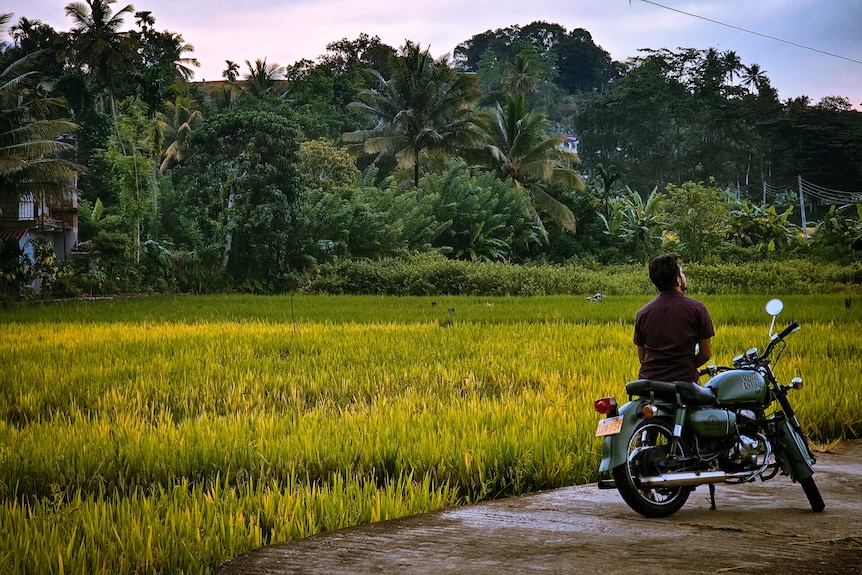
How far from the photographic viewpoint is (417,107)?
99.8 ft

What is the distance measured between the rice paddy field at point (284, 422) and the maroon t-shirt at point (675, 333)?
98 cm

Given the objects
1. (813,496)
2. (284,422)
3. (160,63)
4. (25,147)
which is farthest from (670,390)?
(160,63)

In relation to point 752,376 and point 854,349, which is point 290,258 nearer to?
point 854,349

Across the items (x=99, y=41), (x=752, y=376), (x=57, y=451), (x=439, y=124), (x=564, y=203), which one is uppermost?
(x=99, y=41)

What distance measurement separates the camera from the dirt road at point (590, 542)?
2873 mm

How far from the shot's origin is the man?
371 centimetres

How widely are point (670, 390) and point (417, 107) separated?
27583 millimetres

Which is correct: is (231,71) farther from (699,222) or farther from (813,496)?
(813,496)

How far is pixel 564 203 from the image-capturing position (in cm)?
3344

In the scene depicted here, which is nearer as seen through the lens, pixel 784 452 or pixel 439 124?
pixel 784 452

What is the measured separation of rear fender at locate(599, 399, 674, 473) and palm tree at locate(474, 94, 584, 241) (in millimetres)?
27056

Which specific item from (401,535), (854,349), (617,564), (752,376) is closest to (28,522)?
(401,535)

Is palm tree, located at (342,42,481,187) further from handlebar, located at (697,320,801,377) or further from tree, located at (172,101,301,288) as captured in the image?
handlebar, located at (697,320,801,377)

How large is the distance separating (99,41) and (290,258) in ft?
34.5
